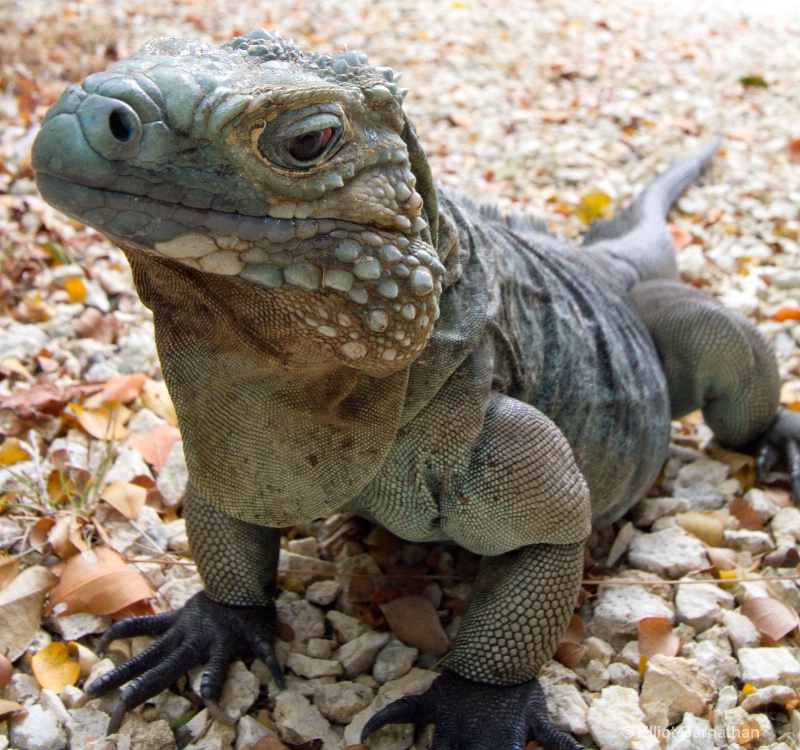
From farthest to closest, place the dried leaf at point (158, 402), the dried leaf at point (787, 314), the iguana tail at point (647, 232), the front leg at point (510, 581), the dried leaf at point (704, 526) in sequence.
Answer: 1. the dried leaf at point (787, 314)
2. the iguana tail at point (647, 232)
3. the dried leaf at point (158, 402)
4. the dried leaf at point (704, 526)
5. the front leg at point (510, 581)

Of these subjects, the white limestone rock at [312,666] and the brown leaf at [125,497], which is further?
the brown leaf at [125,497]

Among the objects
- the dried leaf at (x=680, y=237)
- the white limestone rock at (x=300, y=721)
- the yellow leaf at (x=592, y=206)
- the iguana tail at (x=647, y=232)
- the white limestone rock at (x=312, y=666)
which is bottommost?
the white limestone rock at (x=312, y=666)

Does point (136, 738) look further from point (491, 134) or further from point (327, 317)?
point (491, 134)

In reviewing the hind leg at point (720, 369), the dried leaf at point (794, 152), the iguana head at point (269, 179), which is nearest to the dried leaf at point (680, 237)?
the dried leaf at point (794, 152)

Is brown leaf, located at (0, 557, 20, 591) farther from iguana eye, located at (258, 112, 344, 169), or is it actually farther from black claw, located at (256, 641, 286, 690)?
iguana eye, located at (258, 112, 344, 169)

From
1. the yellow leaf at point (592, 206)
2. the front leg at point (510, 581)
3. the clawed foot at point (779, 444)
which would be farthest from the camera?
the yellow leaf at point (592, 206)

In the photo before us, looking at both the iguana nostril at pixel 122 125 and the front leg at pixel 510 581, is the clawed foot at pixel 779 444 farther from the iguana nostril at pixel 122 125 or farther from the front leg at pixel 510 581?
the iguana nostril at pixel 122 125
